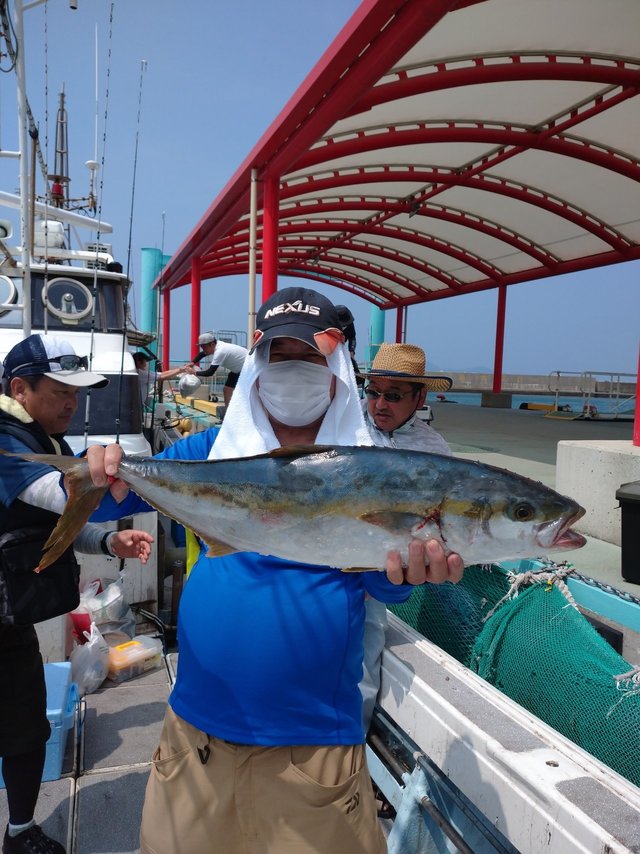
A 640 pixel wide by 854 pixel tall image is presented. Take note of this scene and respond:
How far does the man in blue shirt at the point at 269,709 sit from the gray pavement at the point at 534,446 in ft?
2.31

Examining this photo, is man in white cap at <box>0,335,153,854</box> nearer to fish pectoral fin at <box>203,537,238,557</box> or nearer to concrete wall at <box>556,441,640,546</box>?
fish pectoral fin at <box>203,537,238,557</box>

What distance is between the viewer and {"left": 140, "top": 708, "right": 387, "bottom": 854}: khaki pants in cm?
157

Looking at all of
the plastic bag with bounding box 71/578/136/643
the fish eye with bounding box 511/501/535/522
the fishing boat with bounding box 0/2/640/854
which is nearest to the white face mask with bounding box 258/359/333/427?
the fish eye with bounding box 511/501/535/522

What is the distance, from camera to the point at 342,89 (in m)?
6.36

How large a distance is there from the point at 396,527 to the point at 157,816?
3.70ft

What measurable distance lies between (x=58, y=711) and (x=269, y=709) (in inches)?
74.5

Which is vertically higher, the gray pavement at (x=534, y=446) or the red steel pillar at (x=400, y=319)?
the red steel pillar at (x=400, y=319)

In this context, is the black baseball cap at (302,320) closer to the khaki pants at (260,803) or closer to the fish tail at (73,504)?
the fish tail at (73,504)

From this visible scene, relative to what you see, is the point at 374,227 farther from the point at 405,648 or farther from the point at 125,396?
the point at 405,648

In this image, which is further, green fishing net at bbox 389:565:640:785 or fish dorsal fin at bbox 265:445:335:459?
green fishing net at bbox 389:565:640:785

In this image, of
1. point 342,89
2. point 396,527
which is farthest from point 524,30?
point 396,527

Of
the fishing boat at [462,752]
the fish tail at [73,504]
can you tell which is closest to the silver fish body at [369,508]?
the fish tail at [73,504]

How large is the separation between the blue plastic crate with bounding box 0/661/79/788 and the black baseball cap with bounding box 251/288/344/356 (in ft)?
7.71

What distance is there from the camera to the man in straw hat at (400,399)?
3.44m
